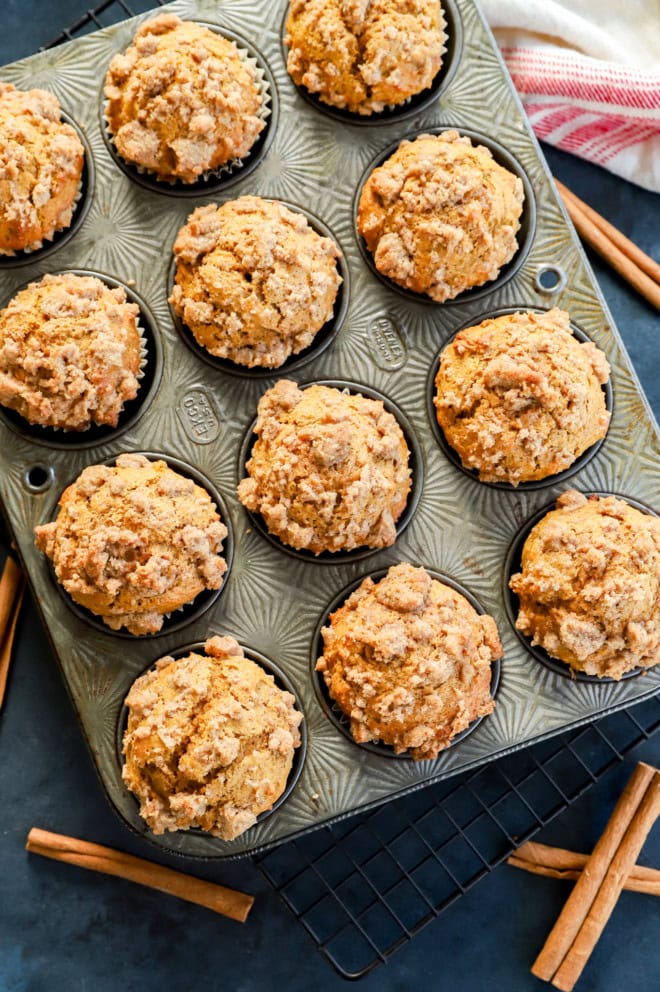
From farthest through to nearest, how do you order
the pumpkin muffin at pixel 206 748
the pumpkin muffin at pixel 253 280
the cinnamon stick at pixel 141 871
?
the cinnamon stick at pixel 141 871 → the pumpkin muffin at pixel 253 280 → the pumpkin muffin at pixel 206 748

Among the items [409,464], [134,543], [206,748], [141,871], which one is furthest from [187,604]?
[141,871]

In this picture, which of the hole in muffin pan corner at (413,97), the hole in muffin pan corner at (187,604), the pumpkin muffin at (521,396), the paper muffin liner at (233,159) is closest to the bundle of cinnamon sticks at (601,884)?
the pumpkin muffin at (521,396)

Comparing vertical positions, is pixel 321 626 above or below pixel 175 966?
above

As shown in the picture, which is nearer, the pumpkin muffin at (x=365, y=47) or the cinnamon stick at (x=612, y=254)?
the pumpkin muffin at (x=365, y=47)

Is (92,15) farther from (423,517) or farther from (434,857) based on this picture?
(434,857)

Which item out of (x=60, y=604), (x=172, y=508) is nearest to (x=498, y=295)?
(x=172, y=508)

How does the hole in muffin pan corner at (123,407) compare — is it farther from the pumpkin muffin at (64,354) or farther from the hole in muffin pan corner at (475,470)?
the hole in muffin pan corner at (475,470)
